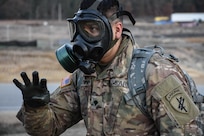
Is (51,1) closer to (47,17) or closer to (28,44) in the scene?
(47,17)

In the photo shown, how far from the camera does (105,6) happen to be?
2.29m

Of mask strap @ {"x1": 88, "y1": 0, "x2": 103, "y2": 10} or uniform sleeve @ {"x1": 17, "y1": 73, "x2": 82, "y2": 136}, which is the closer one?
mask strap @ {"x1": 88, "y1": 0, "x2": 103, "y2": 10}

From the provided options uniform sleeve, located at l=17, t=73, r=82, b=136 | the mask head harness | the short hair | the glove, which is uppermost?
the short hair

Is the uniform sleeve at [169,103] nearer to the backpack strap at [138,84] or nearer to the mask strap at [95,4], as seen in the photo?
the backpack strap at [138,84]

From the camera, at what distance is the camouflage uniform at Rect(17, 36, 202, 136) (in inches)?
85.2

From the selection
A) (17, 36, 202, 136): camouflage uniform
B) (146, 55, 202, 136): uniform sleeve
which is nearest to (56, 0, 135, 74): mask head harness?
(17, 36, 202, 136): camouflage uniform

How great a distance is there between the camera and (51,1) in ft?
201

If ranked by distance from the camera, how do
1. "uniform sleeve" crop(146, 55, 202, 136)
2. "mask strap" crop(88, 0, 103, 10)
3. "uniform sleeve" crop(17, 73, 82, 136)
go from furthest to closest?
"uniform sleeve" crop(17, 73, 82, 136), "mask strap" crop(88, 0, 103, 10), "uniform sleeve" crop(146, 55, 202, 136)

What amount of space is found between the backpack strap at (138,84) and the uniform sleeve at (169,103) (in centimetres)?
3

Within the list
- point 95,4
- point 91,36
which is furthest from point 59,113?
point 95,4

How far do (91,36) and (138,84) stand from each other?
1.03 feet

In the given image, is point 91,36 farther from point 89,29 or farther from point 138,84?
point 138,84

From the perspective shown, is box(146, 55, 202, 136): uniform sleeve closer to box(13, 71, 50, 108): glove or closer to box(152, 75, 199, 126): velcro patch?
box(152, 75, 199, 126): velcro patch

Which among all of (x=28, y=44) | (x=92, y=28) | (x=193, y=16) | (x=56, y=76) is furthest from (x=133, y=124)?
(x=193, y=16)
